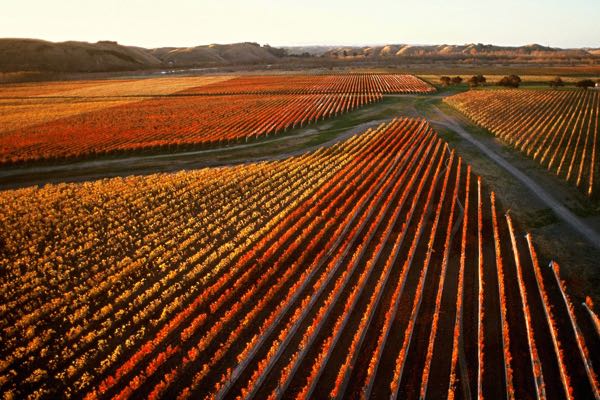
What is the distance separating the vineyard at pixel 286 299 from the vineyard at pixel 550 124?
31.9ft

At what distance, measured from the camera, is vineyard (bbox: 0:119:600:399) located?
12.3 meters

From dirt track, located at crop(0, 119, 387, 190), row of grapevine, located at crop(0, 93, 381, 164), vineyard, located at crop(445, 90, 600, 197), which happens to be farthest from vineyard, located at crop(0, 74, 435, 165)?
vineyard, located at crop(445, 90, 600, 197)

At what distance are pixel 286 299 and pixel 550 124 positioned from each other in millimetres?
43301

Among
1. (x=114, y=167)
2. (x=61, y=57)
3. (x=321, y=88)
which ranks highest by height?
(x=61, y=57)

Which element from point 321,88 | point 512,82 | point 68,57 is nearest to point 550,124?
point 512,82

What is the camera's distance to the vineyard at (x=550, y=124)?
30.2 m

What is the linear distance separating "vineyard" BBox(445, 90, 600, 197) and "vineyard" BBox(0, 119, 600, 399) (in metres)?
9.72

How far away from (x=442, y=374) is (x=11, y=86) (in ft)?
409

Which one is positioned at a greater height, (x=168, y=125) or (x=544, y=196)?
(x=168, y=125)

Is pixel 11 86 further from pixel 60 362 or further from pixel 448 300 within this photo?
pixel 448 300

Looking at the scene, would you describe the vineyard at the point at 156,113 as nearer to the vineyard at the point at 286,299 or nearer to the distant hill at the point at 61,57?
the vineyard at the point at 286,299

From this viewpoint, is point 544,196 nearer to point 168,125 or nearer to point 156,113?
point 168,125

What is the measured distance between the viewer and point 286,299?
1584 cm

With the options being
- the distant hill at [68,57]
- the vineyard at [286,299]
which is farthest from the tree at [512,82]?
the distant hill at [68,57]
